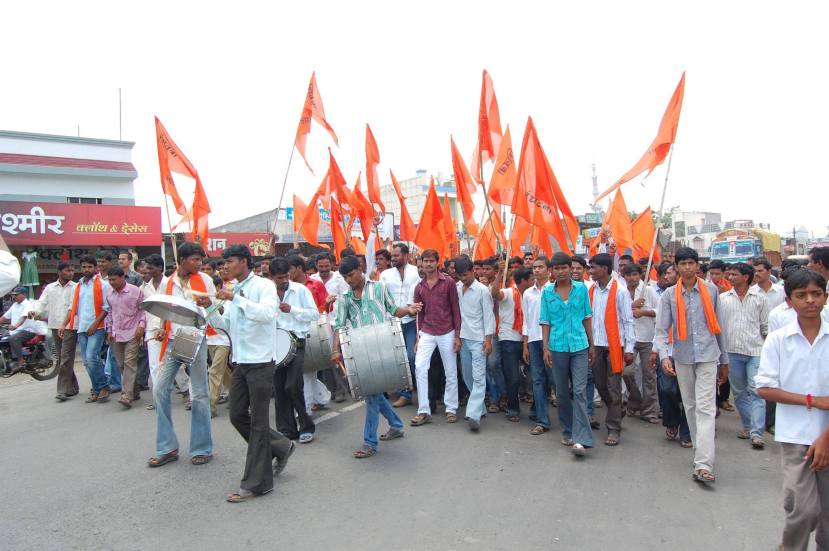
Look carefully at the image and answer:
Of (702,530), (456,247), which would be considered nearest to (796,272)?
(702,530)

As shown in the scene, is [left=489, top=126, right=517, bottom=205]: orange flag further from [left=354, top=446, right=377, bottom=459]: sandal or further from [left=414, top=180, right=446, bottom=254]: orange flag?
[left=354, top=446, right=377, bottom=459]: sandal

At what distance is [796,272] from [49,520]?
5134 mm

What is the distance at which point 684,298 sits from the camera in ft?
17.9

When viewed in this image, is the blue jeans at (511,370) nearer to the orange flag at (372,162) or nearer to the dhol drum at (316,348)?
the dhol drum at (316,348)

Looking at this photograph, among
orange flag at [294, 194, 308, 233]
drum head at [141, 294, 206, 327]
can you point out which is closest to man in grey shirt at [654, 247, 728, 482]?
drum head at [141, 294, 206, 327]

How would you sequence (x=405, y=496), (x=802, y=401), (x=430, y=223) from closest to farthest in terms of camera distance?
(x=802, y=401), (x=405, y=496), (x=430, y=223)

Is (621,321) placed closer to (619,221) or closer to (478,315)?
(478,315)

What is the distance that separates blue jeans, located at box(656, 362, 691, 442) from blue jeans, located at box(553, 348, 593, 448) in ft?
2.72

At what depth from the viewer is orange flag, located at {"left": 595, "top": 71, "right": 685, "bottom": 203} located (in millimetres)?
6422

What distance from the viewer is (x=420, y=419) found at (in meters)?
6.73

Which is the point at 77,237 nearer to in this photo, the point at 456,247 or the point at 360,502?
the point at 456,247

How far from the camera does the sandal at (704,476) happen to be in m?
4.84

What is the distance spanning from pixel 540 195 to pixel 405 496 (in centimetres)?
465

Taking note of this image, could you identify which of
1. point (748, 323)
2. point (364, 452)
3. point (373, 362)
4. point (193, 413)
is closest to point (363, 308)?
point (373, 362)
